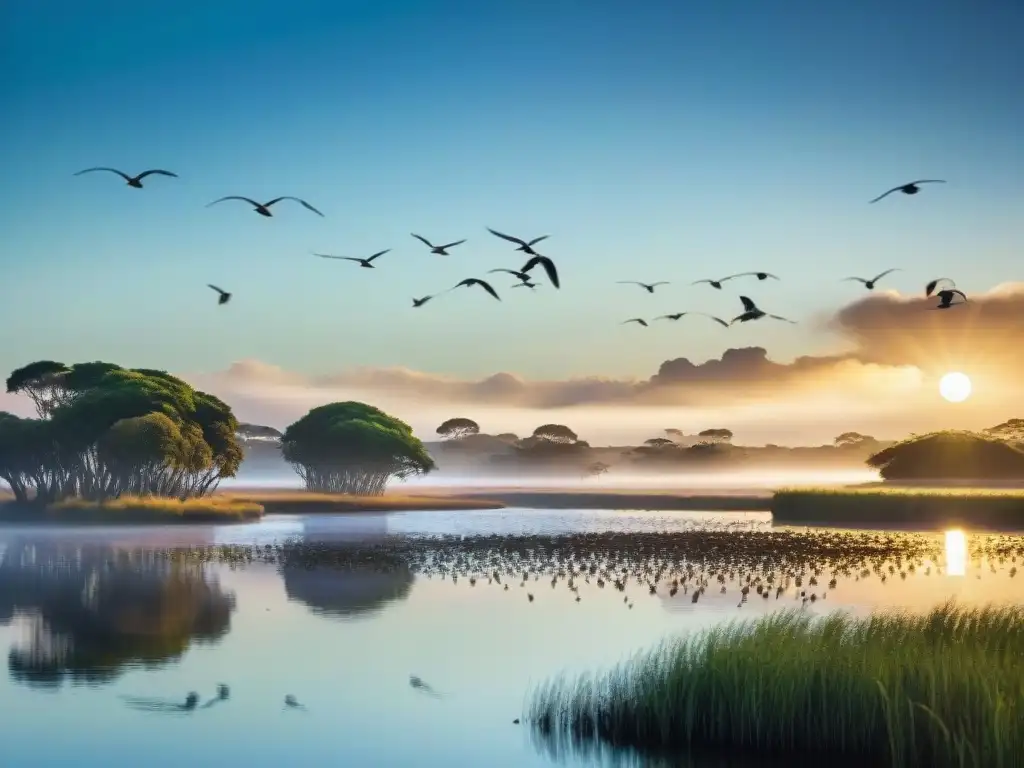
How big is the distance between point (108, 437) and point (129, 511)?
478 cm

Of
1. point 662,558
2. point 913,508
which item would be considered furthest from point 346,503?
point 662,558

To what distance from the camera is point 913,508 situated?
217 feet

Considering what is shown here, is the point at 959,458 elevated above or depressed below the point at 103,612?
above

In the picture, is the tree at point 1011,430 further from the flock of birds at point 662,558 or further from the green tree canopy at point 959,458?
the flock of birds at point 662,558

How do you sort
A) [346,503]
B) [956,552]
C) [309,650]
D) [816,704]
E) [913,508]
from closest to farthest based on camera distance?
1. [816,704]
2. [309,650]
3. [956,552]
4. [913,508]
5. [346,503]

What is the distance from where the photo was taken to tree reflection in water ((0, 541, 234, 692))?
23594 millimetres

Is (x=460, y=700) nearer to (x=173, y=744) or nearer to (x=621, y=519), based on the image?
(x=173, y=744)

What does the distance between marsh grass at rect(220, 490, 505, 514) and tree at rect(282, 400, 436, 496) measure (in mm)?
3933

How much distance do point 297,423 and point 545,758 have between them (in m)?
91.3

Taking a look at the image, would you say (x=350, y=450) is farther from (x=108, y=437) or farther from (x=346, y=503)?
(x=108, y=437)

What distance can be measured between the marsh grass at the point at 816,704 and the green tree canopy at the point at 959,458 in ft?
293

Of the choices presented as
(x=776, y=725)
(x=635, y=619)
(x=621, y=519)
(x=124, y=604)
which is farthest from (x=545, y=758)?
(x=621, y=519)

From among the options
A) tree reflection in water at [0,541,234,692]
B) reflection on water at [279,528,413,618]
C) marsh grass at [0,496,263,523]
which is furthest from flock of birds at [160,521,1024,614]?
marsh grass at [0,496,263,523]

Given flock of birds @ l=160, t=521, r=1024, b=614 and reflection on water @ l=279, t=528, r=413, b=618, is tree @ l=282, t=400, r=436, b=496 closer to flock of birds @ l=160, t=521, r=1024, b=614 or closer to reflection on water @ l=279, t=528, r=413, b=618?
flock of birds @ l=160, t=521, r=1024, b=614
